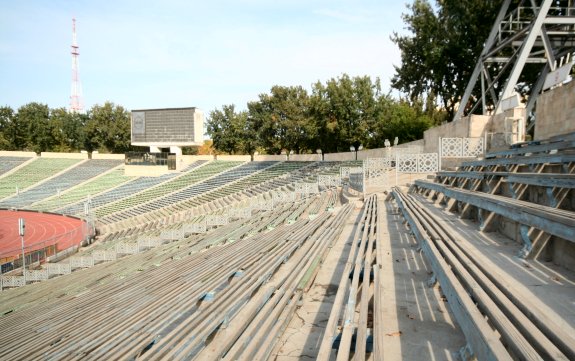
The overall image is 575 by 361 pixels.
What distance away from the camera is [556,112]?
30.2ft

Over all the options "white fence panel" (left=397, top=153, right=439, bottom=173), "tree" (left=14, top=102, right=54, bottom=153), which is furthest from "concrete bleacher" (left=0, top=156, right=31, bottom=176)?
"white fence panel" (left=397, top=153, right=439, bottom=173)

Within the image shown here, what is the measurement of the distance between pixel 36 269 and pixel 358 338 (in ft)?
61.2

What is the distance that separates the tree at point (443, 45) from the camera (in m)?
22.6

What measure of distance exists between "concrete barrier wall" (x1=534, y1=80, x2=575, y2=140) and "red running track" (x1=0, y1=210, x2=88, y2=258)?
2467 centimetres

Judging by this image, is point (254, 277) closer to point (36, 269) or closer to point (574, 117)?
point (574, 117)

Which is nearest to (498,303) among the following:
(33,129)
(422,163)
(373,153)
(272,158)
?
(422,163)

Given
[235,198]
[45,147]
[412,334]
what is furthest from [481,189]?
[45,147]

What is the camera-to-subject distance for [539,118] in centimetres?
999

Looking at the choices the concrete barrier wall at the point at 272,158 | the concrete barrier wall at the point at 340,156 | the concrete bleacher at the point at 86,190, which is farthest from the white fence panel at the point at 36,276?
the concrete barrier wall at the point at 272,158

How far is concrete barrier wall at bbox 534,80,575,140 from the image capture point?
27.9 ft

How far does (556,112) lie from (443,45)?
16.9 metres

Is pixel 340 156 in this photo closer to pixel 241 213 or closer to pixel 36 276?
pixel 241 213

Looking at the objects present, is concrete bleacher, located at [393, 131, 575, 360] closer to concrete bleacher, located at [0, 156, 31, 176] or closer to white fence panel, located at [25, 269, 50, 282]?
white fence panel, located at [25, 269, 50, 282]

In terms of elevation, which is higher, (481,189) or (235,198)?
(481,189)
